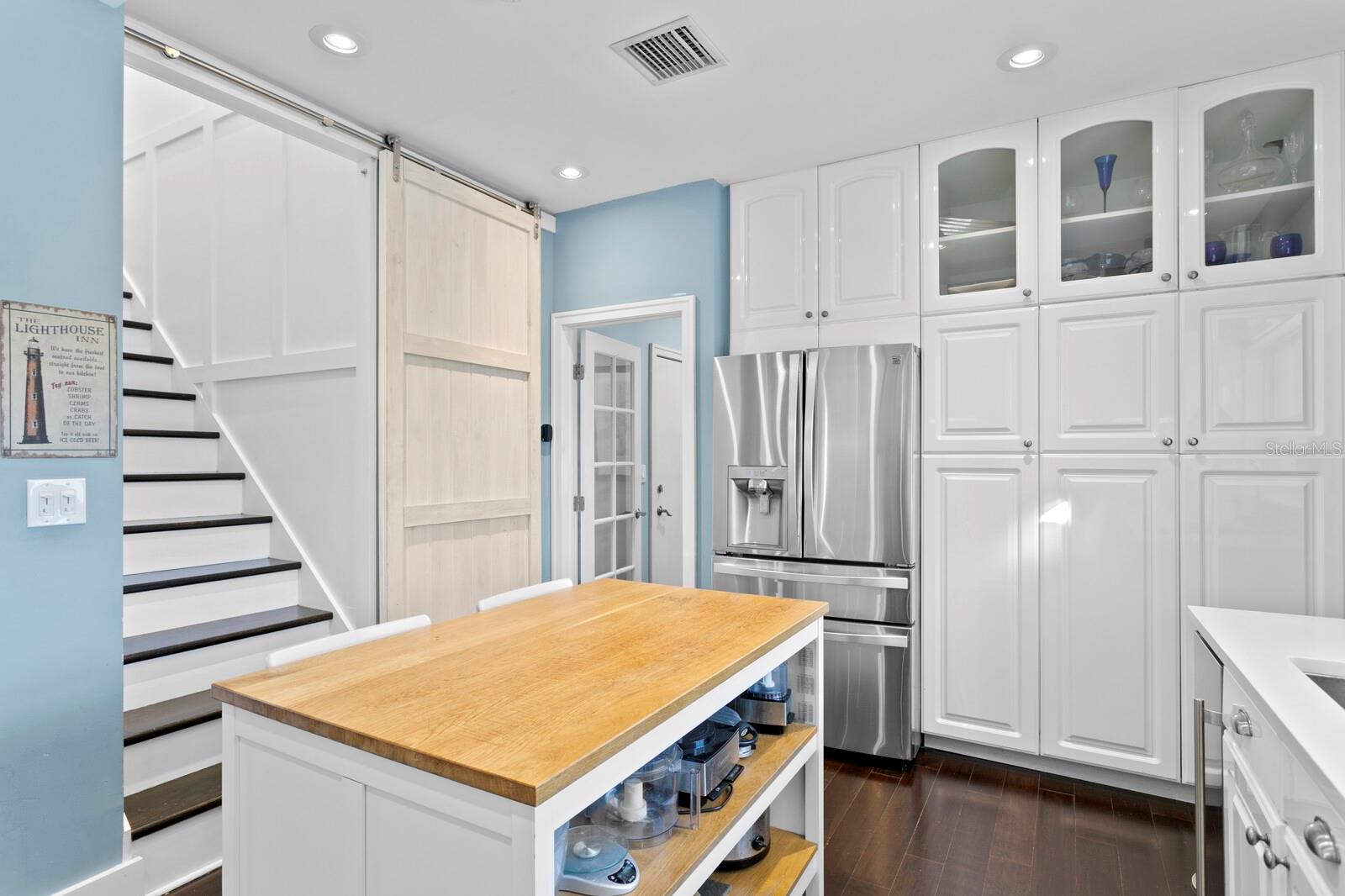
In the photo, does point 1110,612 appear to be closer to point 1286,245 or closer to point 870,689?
point 870,689

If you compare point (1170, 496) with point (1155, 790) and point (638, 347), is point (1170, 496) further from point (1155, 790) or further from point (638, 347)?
point (638, 347)

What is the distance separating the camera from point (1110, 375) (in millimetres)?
2627

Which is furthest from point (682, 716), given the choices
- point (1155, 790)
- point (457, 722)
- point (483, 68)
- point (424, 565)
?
point (1155, 790)

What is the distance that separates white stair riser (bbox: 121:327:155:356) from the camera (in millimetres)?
3568

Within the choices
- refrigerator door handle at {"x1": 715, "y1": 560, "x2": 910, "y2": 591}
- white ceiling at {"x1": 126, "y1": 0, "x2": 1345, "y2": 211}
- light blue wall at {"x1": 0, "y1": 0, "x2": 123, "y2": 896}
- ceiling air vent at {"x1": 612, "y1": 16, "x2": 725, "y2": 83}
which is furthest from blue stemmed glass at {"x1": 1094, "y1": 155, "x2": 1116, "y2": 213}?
light blue wall at {"x1": 0, "y1": 0, "x2": 123, "y2": 896}

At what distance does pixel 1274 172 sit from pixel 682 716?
2804mm

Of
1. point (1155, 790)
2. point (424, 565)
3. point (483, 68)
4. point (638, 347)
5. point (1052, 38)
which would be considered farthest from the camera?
point (638, 347)

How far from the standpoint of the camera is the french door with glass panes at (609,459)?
3918mm

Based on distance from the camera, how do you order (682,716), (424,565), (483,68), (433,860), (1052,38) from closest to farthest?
(433,860), (682,716), (1052,38), (483,68), (424,565)

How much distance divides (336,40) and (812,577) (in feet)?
8.55

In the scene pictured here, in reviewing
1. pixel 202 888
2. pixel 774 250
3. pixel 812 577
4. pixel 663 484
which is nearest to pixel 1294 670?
pixel 812 577

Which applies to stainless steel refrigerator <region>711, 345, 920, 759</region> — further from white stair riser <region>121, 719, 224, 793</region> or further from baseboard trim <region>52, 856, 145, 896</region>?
baseboard trim <region>52, 856, 145, 896</region>

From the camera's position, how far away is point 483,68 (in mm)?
2400

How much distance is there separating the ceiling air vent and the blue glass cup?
2012 millimetres
